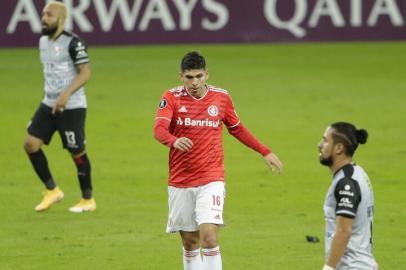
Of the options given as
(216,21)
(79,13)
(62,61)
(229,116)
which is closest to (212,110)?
(229,116)

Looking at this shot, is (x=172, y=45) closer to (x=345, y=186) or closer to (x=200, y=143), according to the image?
(x=200, y=143)

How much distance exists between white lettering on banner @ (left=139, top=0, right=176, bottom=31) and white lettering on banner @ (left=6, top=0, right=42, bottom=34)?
10.0 feet

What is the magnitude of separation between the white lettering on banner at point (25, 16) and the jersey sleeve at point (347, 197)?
23938mm

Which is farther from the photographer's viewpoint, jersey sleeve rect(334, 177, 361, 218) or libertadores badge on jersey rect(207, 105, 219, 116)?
libertadores badge on jersey rect(207, 105, 219, 116)

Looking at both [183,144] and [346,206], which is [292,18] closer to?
[183,144]

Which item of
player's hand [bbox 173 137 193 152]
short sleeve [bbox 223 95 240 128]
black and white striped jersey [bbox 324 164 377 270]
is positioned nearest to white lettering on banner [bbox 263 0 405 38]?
short sleeve [bbox 223 95 240 128]

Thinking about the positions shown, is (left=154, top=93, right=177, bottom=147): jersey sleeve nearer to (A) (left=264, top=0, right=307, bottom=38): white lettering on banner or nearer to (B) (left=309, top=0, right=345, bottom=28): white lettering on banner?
(A) (left=264, top=0, right=307, bottom=38): white lettering on banner

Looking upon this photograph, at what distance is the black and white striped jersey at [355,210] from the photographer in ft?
26.6

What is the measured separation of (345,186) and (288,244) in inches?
196

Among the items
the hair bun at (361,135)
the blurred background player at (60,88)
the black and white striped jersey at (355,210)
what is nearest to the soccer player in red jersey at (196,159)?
the hair bun at (361,135)

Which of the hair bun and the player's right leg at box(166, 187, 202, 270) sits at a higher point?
the hair bun

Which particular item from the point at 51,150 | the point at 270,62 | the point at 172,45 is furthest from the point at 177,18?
the point at 51,150

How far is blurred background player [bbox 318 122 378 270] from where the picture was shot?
316 inches

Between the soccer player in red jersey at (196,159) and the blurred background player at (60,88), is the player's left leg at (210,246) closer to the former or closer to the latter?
the soccer player in red jersey at (196,159)
